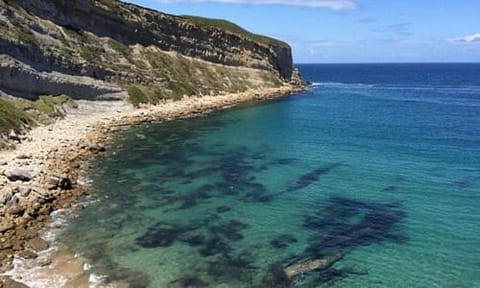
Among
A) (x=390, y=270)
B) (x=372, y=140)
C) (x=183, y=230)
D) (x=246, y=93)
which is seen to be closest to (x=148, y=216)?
(x=183, y=230)

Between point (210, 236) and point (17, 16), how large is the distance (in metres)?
58.9

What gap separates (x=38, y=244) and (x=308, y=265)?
17.6 m

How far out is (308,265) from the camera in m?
29.9

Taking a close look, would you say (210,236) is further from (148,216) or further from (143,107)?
(143,107)

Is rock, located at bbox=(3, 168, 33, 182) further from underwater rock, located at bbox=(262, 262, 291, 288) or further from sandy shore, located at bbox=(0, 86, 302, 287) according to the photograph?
underwater rock, located at bbox=(262, 262, 291, 288)

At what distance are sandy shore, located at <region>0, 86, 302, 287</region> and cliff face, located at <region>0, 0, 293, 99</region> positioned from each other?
642 cm

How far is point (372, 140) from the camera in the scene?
6962 centimetres

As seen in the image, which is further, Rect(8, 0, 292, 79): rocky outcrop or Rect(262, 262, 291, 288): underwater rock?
Rect(8, 0, 292, 79): rocky outcrop

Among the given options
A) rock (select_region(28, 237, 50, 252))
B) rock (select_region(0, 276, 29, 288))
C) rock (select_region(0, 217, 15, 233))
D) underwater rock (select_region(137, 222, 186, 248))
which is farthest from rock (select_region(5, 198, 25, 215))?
underwater rock (select_region(137, 222, 186, 248))

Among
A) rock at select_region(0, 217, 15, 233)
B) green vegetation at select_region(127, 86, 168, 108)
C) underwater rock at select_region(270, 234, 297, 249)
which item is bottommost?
underwater rock at select_region(270, 234, 297, 249)

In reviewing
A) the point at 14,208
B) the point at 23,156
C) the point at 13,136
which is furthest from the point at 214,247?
the point at 13,136

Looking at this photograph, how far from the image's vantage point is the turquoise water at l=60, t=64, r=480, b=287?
29438mm

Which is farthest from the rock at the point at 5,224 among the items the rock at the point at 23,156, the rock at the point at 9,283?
the rock at the point at 23,156

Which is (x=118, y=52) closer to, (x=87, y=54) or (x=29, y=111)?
(x=87, y=54)
